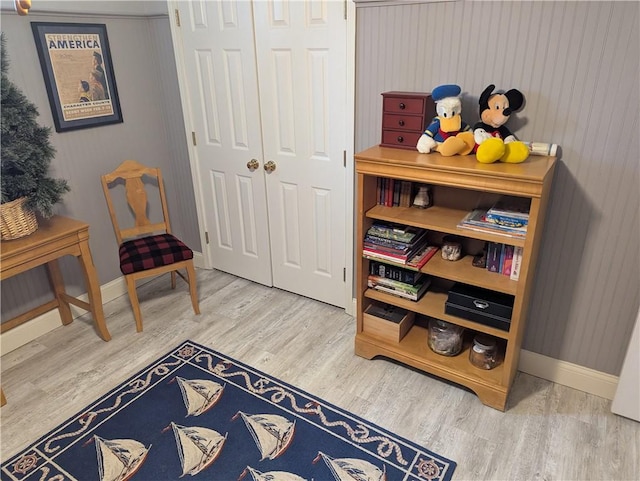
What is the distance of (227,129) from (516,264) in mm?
1923

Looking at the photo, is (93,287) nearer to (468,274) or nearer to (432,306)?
(432,306)

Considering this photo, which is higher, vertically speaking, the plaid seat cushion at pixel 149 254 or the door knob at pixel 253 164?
the door knob at pixel 253 164

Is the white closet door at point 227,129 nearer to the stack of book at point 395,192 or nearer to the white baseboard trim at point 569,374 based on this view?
the stack of book at point 395,192

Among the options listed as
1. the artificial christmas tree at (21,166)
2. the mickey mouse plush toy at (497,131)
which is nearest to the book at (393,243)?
the mickey mouse plush toy at (497,131)

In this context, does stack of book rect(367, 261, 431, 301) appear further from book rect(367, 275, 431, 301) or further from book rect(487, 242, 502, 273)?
book rect(487, 242, 502, 273)

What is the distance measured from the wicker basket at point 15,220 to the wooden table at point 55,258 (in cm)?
3

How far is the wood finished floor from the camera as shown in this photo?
1847mm

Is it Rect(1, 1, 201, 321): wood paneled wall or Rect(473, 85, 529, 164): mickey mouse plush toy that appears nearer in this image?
Rect(473, 85, 529, 164): mickey mouse plush toy

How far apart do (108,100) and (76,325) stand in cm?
142

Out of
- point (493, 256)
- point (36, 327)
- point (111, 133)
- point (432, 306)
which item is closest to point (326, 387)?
point (432, 306)

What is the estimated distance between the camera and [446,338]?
2.22 meters

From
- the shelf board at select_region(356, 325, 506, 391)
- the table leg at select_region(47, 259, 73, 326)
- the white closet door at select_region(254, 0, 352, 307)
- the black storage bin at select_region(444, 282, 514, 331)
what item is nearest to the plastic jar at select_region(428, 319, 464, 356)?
the shelf board at select_region(356, 325, 506, 391)

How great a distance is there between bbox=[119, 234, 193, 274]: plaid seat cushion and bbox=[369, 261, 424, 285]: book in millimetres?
1152

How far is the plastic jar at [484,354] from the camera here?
2.10 meters
